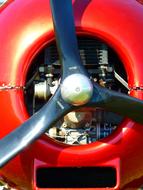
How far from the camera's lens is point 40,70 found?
5.21m

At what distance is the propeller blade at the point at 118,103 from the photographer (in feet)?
15.4

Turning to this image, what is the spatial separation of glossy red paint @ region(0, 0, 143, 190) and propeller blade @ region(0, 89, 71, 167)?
204 mm

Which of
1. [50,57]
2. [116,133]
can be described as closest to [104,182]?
[116,133]

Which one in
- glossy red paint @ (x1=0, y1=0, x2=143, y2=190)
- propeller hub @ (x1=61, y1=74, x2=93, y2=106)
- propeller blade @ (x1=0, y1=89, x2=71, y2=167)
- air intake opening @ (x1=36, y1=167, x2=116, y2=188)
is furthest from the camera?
air intake opening @ (x1=36, y1=167, x2=116, y2=188)

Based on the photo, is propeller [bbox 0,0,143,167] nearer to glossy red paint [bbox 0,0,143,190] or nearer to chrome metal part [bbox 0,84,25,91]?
glossy red paint [bbox 0,0,143,190]

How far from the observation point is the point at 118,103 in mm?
4785

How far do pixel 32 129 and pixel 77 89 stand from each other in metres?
0.46

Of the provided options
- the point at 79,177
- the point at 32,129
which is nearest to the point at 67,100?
the point at 32,129

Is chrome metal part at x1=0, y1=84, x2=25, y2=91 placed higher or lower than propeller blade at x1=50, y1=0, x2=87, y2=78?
lower

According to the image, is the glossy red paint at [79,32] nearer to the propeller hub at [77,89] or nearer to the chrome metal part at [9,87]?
the chrome metal part at [9,87]

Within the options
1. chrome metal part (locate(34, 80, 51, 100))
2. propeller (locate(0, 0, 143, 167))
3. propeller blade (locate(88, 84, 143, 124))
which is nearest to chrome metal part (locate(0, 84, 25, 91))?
chrome metal part (locate(34, 80, 51, 100))

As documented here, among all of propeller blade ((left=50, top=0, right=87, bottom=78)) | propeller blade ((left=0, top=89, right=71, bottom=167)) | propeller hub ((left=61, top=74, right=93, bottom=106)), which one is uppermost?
propeller blade ((left=50, top=0, right=87, bottom=78))

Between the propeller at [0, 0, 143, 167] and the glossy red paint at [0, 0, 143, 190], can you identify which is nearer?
the propeller at [0, 0, 143, 167]

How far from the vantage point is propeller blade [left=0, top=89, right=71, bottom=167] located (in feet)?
15.4
